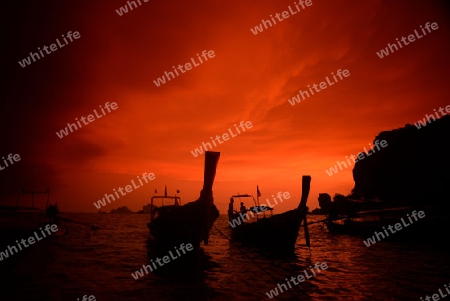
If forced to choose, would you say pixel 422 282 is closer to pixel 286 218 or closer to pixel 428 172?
pixel 286 218

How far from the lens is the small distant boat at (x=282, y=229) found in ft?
57.3

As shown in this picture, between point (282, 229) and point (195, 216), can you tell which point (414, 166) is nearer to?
point (282, 229)

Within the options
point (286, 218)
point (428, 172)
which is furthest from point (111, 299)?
point (428, 172)

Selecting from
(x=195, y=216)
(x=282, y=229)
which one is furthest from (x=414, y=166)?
(x=195, y=216)

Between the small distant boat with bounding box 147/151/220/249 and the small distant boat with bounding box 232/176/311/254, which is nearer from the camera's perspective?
the small distant boat with bounding box 147/151/220/249

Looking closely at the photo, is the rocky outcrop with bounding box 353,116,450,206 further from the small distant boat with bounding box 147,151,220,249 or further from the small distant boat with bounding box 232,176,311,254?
the small distant boat with bounding box 147,151,220,249

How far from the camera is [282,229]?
59.2ft

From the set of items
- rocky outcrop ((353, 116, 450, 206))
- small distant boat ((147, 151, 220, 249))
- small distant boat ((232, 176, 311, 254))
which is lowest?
rocky outcrop ((353, 116, 450, 206))

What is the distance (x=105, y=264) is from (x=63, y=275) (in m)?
2.81

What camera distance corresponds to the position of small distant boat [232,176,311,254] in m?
17.5

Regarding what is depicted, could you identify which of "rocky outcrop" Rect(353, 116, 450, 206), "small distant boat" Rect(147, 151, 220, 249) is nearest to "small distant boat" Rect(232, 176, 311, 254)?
"small distant boat" Rect(147, 151, 220, 249)

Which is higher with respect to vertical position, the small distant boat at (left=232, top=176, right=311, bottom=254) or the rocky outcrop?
the small distant boat at (left=232, top=176, right=311, bottom=254)

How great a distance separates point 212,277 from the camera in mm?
12258

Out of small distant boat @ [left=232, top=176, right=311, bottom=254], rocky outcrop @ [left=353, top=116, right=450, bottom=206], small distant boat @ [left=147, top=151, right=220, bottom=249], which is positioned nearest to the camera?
small distant boat @ [left=147, top=151, right=220, bottom=249]
